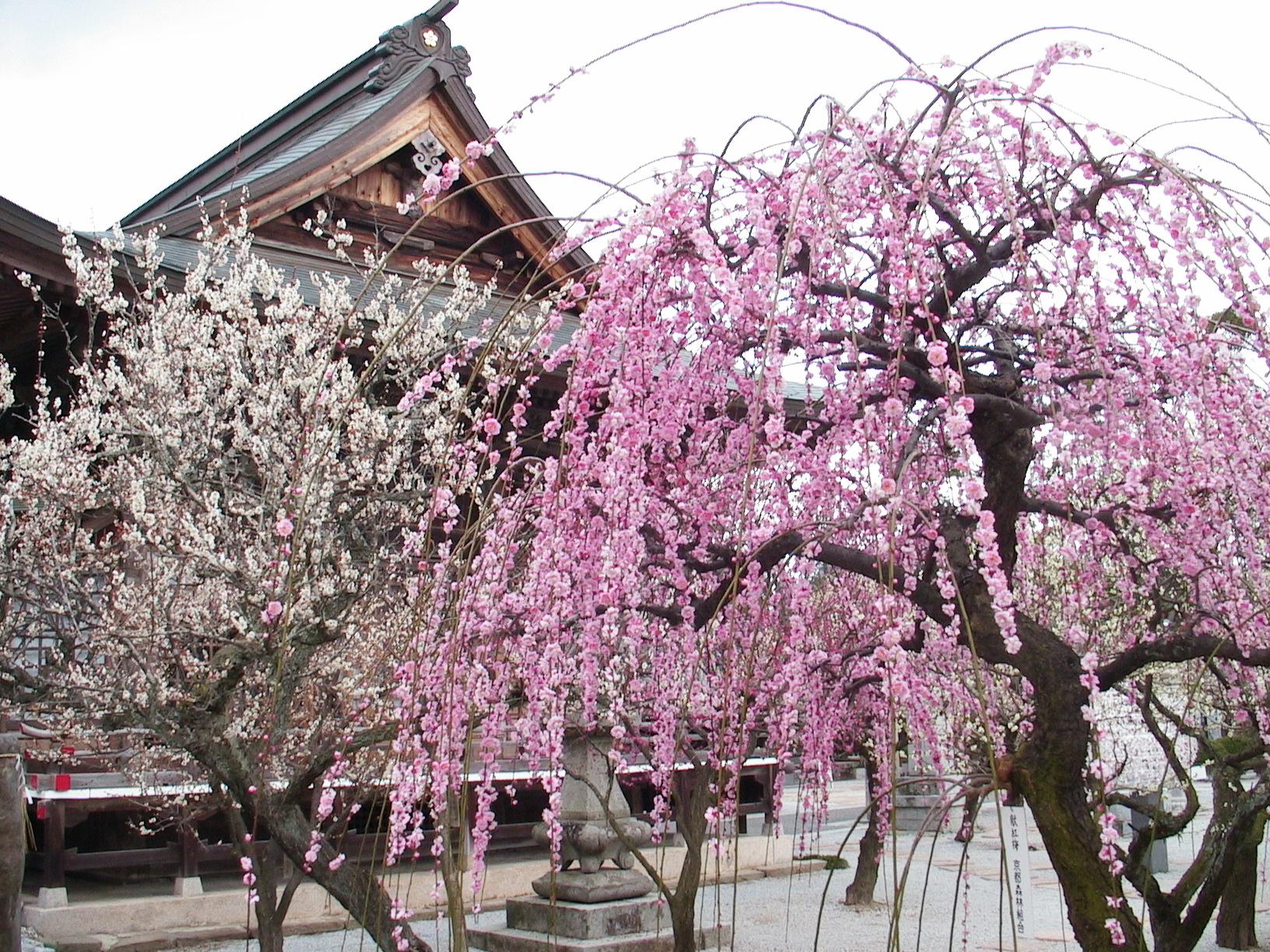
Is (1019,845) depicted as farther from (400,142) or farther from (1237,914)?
(400,142)

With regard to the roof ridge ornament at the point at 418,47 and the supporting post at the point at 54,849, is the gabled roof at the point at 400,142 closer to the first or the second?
the roof ridge ornament at the point at 418,47

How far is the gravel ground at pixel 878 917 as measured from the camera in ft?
28.7

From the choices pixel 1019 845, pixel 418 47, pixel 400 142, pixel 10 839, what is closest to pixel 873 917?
pixel 1019 845

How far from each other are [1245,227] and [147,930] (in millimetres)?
8515

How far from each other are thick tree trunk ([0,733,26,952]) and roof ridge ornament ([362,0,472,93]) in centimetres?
672

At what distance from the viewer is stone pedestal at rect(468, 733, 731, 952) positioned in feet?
27.3

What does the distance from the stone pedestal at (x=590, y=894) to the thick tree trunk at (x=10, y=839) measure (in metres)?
3.87

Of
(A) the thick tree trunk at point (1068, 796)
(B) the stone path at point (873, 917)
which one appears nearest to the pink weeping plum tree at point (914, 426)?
(A) the thick tree trunk at point (1068, 796)

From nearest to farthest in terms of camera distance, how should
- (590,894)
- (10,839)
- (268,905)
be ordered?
(10,839)
(268,905)
(590,894)

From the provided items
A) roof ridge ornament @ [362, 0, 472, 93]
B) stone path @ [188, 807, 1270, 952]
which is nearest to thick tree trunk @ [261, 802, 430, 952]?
stone path @ [188, 807, 1270, 952]

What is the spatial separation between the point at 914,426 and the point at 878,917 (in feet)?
26.2

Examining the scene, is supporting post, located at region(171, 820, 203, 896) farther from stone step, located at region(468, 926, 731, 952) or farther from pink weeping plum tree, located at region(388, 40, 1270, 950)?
pink weeping plum tree, located at region(388, 40, 1270, 950)

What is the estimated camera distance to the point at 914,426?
11.8ft

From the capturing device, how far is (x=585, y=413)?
3010 mm
